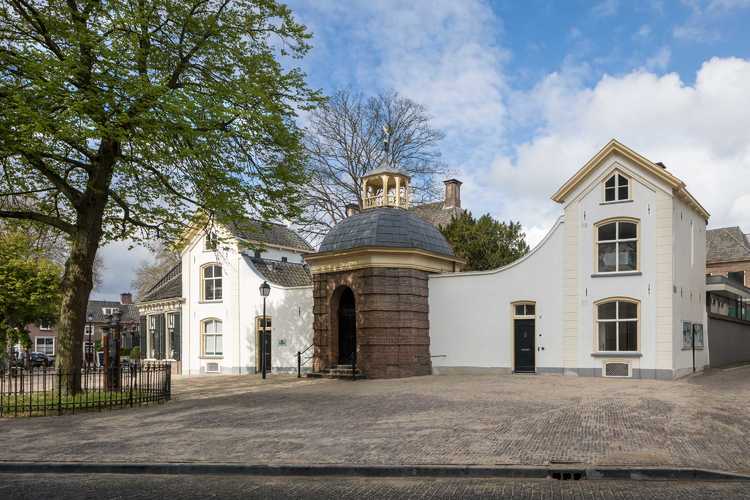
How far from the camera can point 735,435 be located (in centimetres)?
1087

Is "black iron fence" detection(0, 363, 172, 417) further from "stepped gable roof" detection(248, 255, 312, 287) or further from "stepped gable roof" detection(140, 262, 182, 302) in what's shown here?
"stepped gable roof" detection(140, 262, 182, 302)

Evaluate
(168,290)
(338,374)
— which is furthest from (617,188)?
(168,290)

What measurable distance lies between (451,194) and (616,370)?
2191 cm

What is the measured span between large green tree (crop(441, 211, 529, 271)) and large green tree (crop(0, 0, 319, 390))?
13633 millimetres

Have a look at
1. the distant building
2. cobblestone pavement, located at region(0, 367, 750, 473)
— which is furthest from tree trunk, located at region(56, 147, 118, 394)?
the distant building

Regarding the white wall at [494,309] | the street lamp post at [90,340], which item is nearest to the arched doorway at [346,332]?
the white wall at [494,309]

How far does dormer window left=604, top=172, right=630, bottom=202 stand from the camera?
72.8ft

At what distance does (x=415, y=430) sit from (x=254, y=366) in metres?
18.6

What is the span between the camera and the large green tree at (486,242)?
3077 cm

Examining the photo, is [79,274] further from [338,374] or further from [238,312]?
[238,312]

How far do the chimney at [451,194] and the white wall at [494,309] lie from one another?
17.6 metres

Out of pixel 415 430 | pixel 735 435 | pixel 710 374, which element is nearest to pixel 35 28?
A: pixel 415 430

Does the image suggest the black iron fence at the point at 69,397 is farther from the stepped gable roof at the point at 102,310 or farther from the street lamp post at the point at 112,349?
the stepped gable roof at the point at 102,310

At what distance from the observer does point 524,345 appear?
2358 centimetres
